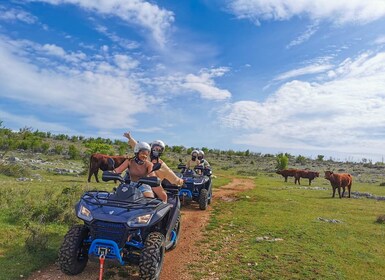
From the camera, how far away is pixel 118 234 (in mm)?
5270

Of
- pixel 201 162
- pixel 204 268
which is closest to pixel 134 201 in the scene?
pixel 204 268

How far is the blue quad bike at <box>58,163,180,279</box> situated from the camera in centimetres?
520

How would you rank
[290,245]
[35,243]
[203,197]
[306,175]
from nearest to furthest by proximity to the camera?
[35,243]
[290,245]
[203,197]
[306,175]

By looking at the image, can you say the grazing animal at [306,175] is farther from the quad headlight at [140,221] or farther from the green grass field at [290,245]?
the quad headlight at [140,221]

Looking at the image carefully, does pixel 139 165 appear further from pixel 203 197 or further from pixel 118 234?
pixel 203 197

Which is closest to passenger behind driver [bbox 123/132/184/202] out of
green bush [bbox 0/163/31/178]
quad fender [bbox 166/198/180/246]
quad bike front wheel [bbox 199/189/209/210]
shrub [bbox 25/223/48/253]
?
quad fender [bbox 166/198/180/246]

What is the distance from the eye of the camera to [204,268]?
278 inches

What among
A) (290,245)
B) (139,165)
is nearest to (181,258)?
(139,165)

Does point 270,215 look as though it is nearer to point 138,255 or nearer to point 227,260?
point 227,260

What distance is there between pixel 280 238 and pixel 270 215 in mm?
3569

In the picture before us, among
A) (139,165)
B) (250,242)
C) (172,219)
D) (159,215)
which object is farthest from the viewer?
(250,242)

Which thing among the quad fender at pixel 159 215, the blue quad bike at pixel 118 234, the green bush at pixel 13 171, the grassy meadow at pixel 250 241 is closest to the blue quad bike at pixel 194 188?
the grassy meadow at pixel 250 241

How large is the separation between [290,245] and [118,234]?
17.9 feet

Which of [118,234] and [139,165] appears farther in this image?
[139,165]
